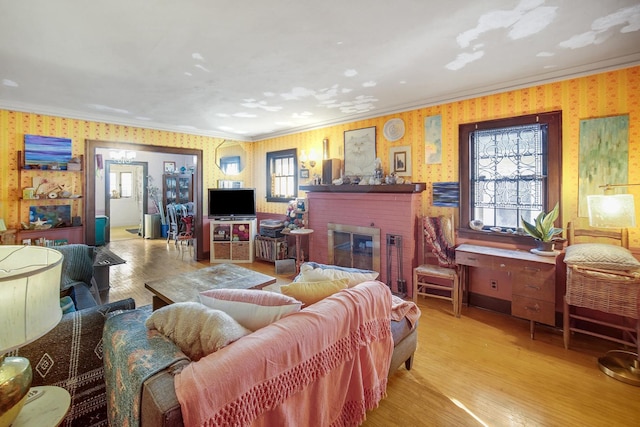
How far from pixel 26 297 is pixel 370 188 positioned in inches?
144

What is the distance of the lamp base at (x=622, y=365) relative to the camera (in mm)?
2244

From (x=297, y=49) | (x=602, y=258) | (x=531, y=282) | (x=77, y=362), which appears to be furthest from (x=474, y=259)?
(x=77, y=362)

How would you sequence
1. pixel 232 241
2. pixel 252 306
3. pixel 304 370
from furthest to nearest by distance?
pixel 232 241
pixel 252 306
pixel 304 370

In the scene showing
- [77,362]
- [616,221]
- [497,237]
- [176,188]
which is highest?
[176,188]

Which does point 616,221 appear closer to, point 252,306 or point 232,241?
point 252,306

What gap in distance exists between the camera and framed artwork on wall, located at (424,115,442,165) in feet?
12.7

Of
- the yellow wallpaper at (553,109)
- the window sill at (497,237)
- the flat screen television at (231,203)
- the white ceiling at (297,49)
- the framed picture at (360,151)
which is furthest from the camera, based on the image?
the flat screen television at (231,203)

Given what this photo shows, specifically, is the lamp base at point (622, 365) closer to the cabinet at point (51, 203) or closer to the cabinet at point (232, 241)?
the cabinet at point (232, 241)

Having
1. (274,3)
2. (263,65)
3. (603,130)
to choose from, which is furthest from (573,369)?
(263,65)

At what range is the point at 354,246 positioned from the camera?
4.52 metres

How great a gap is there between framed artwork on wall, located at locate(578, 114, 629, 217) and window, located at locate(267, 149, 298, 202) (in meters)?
4.13

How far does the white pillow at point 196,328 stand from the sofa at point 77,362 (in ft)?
1.75

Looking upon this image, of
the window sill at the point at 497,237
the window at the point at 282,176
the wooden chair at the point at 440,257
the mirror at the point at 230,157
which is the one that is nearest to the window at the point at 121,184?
the mirror at the point at 230,157

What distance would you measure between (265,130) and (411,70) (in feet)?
11.2
